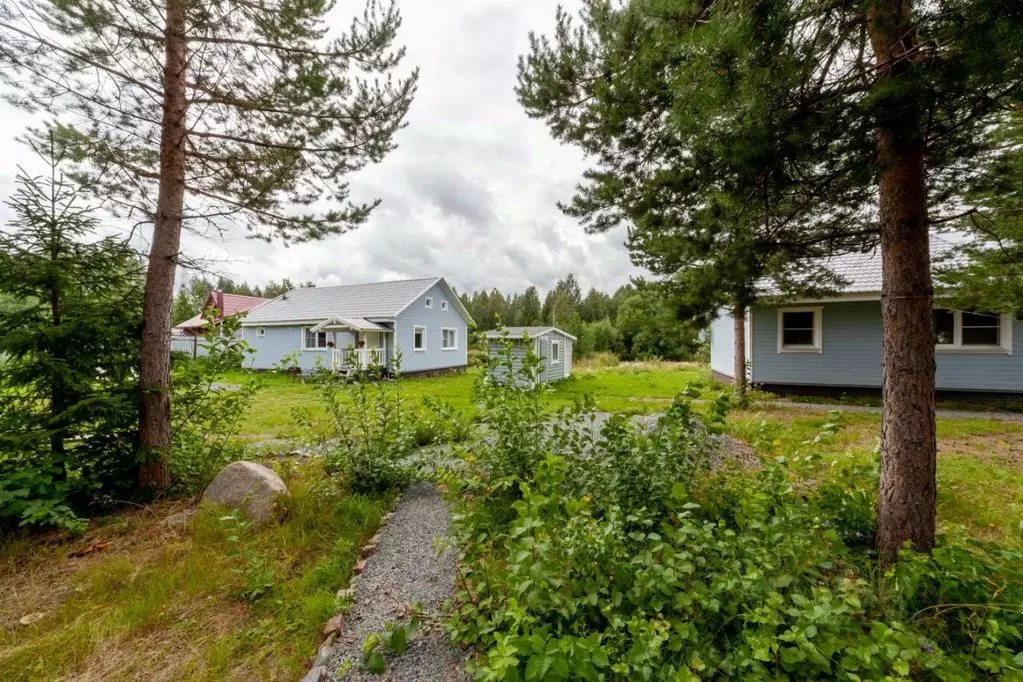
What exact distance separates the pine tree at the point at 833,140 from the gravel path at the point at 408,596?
8.34 ft

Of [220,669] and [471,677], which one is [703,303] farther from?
[220,669]

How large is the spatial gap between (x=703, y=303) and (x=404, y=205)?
1024 centimetres

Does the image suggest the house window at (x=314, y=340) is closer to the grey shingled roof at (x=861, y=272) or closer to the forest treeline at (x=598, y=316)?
the forest treeline at (x=598, y=316)

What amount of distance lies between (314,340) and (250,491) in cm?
1533

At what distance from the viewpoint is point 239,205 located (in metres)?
4.07

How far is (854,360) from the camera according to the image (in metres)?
9.01

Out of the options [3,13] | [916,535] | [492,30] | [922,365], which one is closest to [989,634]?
[916,535]

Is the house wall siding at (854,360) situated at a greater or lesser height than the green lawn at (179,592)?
greater

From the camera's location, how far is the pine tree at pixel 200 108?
3.39 meters

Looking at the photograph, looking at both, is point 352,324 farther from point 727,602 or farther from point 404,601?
point 727,602

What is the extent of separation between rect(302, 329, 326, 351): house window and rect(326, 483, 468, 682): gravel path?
15219mm

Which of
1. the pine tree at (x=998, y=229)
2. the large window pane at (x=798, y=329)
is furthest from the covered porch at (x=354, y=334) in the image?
the pine tree at (x=998, y=229)

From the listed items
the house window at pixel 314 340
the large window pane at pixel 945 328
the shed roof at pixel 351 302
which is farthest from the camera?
the shed roof at pixel 351 302

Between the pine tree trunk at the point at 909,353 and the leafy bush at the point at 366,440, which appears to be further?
the leafy bush at the point at 366,440
